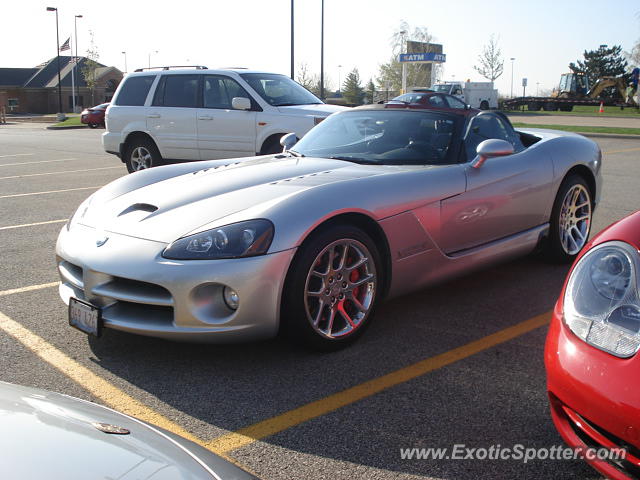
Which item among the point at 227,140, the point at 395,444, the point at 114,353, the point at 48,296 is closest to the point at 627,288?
the point at 395,444

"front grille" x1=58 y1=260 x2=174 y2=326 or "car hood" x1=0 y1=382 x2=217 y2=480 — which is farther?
"front grille" x1=58 y1=260 x2=174 y2=326

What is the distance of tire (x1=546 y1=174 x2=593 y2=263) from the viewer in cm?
532

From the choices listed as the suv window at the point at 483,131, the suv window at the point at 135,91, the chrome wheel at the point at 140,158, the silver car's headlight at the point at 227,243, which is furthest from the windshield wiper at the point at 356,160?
the suv window at the point at 135,91

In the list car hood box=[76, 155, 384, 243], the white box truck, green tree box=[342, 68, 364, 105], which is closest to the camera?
car hood box=[76, 155, 384, 243]

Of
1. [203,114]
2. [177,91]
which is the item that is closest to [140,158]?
[177,91]

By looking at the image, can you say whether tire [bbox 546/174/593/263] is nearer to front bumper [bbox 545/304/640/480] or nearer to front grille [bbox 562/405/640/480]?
front bumper [bbox 545/304/640/480]

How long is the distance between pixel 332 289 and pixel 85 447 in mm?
2306

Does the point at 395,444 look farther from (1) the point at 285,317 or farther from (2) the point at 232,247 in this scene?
(2) the point at 232,247

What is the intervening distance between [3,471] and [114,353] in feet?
8.16

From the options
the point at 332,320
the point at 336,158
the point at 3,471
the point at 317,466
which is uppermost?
the point at 336,158

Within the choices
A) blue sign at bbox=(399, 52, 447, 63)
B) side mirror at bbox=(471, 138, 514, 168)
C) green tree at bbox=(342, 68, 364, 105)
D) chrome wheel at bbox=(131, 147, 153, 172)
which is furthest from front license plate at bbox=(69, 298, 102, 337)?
green tree at bbox=(342, 68, 364, 105)

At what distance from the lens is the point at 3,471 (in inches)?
51.6
